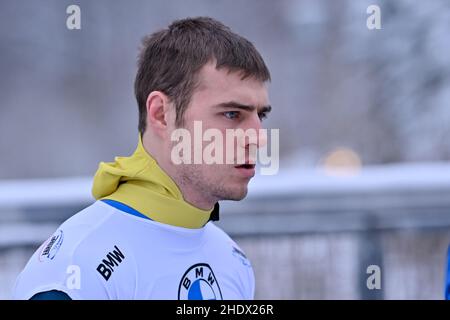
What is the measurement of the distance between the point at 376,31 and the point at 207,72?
830 cm

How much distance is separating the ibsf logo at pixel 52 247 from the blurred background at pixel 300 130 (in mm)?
2247

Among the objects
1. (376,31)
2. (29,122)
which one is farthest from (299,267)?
(29,122)

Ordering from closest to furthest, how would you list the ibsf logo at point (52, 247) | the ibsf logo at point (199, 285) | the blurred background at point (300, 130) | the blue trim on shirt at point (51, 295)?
the blue trim on shirt at point (51, 295) → the ibsf logo at point (52, 247) → the ibsf logo at point (199, 285) → the blurred background at point (300, 130)

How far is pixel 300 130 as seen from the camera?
11.1 metres

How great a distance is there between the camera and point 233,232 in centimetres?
438

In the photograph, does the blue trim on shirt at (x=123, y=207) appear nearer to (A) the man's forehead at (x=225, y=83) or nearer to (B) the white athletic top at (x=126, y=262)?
Result: (B) the white athletic top at (x=126, y=262)

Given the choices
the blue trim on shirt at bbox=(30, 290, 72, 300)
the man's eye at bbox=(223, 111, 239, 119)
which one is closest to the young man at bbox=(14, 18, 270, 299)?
the man's eye at bbox=(223, 111, 239, 119)

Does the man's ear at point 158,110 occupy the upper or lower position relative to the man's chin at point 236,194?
upper

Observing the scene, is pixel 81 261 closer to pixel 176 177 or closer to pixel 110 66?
pixel 176 177

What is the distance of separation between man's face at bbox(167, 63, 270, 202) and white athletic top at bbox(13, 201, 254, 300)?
0.57ft

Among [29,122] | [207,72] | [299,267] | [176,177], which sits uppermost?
[29,122]

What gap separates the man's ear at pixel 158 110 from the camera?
2.14 m

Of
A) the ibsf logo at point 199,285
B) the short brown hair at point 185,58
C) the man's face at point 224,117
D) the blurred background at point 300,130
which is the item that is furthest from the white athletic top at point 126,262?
the blurred background at point 300,130

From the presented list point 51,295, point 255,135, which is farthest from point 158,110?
point 51,295
